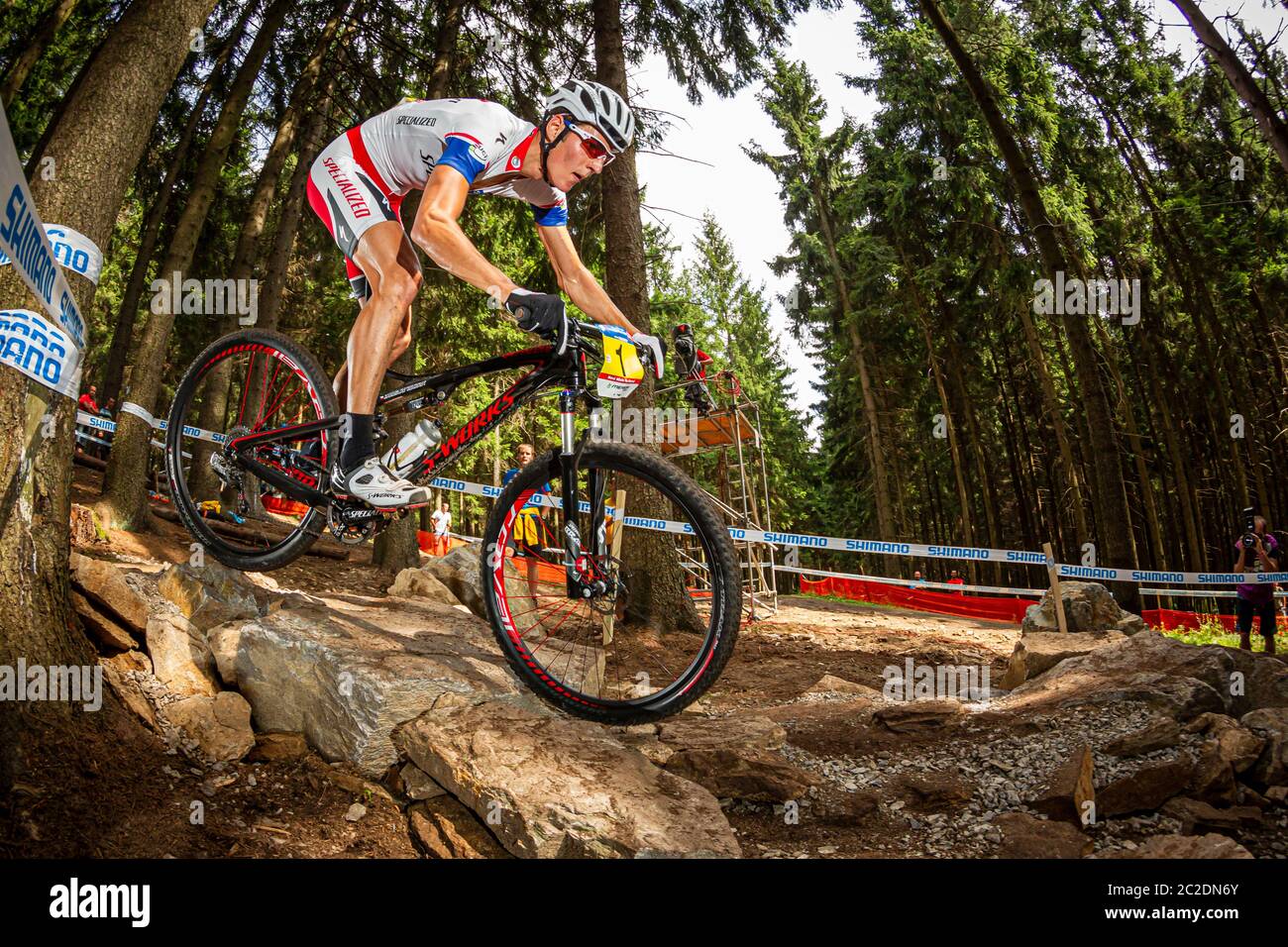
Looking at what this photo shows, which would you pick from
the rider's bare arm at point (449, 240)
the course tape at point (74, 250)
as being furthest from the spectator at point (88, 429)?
the rider's bare arm at point (449, 240)

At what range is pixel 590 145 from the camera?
276 cm

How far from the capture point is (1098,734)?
394 centimetres

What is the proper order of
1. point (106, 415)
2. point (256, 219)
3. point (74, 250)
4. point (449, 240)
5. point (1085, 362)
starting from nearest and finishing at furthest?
point (449, 240) → point (74, 250) → point (1085, 362) → point (256, 219) → point (106, 415)

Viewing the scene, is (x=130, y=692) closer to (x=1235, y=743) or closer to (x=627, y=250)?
(x=627, y=250)

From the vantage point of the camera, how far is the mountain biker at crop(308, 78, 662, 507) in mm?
2668

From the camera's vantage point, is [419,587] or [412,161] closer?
[412,161]

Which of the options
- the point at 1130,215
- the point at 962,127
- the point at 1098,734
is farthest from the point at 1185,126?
the point at 1098,734

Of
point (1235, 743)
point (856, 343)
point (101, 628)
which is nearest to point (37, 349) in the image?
point (101, 628)

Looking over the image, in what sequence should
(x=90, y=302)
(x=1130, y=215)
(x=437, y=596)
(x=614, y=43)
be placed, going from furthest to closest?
(x=1130, y=215), (x=614, y=43), (x=437, y=596), (x=90, y=302)

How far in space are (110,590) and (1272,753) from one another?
19.4ft

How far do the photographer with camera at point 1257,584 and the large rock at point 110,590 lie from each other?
38.3ft

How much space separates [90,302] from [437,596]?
3.78 m

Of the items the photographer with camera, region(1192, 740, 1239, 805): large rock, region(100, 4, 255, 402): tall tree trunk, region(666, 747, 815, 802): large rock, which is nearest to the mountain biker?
region(666, 747, 815, 802): large rock
